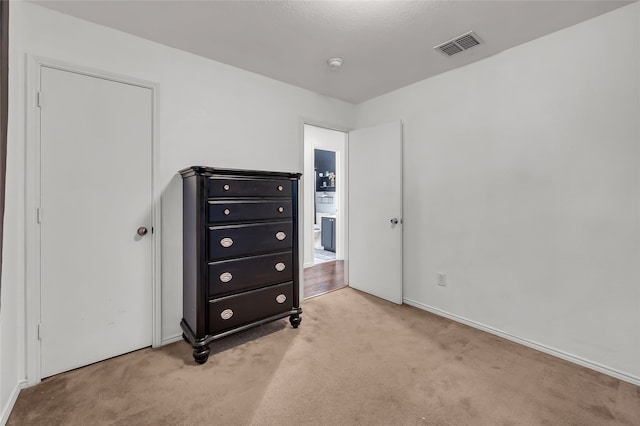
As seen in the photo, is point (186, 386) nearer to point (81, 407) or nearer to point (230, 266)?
point (81, 407)

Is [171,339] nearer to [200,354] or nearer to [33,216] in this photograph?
[200,354]

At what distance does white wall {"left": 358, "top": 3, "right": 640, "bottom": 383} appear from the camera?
6.32 ft

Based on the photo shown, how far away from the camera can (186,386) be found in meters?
1.85

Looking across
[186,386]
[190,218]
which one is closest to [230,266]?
[190,218]

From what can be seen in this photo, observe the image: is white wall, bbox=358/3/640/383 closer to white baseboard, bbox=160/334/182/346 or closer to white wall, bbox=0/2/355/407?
white wall, bbox=0/2/355/407

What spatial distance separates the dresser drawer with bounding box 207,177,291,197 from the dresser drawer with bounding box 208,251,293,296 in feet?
1.65

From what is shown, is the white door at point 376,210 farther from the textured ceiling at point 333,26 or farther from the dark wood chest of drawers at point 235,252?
the dark wood chest of drawers at point 235,252

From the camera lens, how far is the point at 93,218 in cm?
207

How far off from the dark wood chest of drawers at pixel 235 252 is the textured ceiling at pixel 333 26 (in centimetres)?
102

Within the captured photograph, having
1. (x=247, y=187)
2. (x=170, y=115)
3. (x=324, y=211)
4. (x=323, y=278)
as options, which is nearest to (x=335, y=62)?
(x=247, y=187)

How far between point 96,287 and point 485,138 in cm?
329

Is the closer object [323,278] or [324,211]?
[323,278]

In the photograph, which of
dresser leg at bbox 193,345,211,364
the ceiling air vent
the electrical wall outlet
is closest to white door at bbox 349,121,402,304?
the electrical wall outlet

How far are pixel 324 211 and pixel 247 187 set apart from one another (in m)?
4.74
